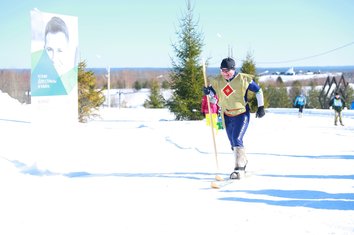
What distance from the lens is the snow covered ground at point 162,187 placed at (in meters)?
4.04

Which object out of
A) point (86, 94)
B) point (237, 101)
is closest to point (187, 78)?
point (86, 94)

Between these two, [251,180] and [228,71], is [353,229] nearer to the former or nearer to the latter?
[251,180]

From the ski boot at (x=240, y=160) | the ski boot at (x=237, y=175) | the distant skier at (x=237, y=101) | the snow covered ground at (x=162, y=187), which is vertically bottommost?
the snow covered ground at (x=162, y=187)

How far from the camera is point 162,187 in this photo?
5730 millimetres

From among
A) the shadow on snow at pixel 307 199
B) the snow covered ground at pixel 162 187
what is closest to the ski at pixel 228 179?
the snow covered ground at pixel 162 187

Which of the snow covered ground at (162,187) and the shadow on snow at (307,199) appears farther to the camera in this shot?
the shadow on snow at (307,199)

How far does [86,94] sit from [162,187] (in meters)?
21.9

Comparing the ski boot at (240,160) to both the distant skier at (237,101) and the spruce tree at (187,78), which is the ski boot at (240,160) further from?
the spruce tree at (187,78)

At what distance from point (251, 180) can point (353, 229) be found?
241 centimetres

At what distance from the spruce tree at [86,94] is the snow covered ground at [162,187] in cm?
1552

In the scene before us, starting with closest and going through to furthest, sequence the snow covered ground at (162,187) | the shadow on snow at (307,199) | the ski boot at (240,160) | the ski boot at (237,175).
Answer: the snow covered ground at (162,187), the shadow on snow at (307,199), the ski boot at (237,175), the ski boot at (240,160)

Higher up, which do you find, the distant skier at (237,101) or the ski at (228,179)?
the distant skier at (237,101)

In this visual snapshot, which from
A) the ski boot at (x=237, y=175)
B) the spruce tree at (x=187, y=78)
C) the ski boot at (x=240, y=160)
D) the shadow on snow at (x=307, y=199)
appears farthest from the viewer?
the spruce tree at (x=187, y=78)

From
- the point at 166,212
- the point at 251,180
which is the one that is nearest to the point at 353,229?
the point at 166,212
